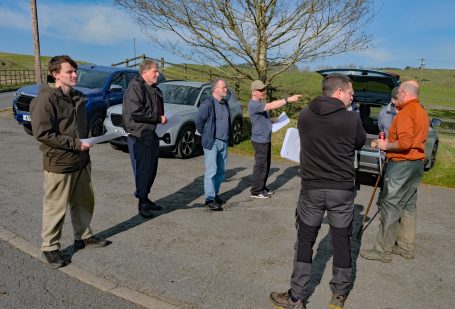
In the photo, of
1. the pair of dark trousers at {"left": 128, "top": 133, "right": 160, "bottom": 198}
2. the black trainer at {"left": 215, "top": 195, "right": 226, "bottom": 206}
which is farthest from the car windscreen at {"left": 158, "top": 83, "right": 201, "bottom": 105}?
the pair of dark trousers at {"left": 128, "top": 133, "right": 160, "bottom": 198}

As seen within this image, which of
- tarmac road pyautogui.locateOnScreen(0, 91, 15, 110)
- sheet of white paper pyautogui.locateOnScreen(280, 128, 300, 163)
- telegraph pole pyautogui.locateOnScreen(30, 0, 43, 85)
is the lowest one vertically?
tarmac road pyautogui.locateOnScreen(0, 91, 15, 110)

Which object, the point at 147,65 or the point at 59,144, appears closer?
the point at 59,144

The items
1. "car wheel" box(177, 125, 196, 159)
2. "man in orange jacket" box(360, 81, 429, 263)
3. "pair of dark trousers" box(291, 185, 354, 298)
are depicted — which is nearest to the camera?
"pair of dark trousers" box(291, 185, 354, 298)

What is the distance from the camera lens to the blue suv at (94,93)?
1056 cm

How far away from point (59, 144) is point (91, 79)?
323 inches

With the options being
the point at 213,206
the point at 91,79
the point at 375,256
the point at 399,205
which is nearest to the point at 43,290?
the point at 213,206

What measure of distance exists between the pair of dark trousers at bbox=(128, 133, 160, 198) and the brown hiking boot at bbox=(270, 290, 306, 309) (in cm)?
259

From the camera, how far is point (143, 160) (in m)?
5.34

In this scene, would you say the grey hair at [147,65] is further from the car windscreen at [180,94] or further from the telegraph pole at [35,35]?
the telegraph pole at [35,35]

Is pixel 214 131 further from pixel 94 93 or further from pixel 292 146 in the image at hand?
pixel 94 93

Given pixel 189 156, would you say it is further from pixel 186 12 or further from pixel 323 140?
Answer: pixel 323 140

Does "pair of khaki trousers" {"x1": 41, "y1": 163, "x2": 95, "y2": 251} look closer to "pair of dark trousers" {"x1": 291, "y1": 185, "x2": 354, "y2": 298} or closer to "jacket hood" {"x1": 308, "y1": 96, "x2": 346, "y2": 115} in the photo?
"pair of dark trousers" {"x1": 291, "y1": 185, "x2": 354, "y2": 298}

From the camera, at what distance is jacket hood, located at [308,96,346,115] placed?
3.12m

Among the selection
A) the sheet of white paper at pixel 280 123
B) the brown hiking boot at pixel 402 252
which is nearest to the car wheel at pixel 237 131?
the sheet of white paper at pixel 280 123
